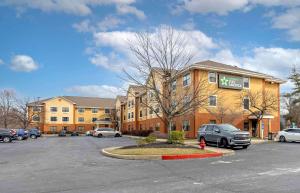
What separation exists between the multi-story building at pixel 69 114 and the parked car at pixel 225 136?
217 feet

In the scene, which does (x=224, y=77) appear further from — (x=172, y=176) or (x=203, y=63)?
(x=172, y=176)

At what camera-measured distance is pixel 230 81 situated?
147ft

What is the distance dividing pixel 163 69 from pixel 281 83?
30.0m

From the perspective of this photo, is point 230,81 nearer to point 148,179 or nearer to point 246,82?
point 246,82

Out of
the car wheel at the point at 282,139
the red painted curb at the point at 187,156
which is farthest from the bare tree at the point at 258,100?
the red painted curb at the point at 187,156

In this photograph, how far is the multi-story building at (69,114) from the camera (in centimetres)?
9344

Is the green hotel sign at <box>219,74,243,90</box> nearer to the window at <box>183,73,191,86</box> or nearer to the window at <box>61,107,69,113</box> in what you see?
the window at <box>183,73,191,86</box>

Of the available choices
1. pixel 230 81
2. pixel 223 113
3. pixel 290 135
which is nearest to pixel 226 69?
pixel 230 81

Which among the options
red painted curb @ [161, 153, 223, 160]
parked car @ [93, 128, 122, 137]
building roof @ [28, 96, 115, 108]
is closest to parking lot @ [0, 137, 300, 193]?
red painted curb @ [161, 153, 223, 160]

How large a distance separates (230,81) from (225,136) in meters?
19.6

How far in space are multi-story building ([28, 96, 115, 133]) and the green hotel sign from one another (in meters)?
52.0

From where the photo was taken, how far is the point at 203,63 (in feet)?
145

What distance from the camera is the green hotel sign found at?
44.1 metres

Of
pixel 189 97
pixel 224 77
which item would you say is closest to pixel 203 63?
pixel 224 77
